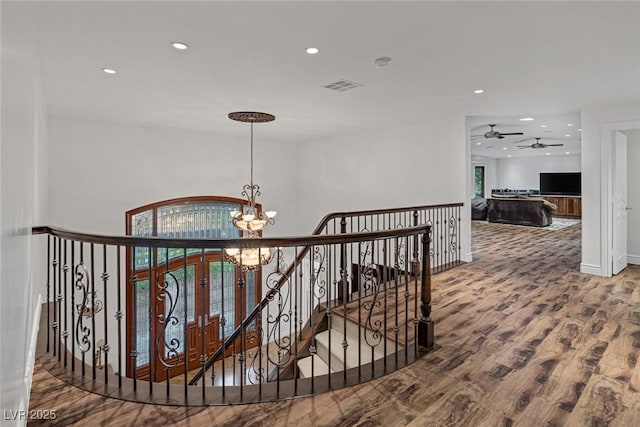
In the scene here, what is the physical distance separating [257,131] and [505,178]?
43.3 feet

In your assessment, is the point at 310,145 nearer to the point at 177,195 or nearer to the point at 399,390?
the point at 177,195

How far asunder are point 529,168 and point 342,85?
1469 cm

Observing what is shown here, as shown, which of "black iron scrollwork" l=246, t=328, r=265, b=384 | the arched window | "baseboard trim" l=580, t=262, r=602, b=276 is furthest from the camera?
the arched window

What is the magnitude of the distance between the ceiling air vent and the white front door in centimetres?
390

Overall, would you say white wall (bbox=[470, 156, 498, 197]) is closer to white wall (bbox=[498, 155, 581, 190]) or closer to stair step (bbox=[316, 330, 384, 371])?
white wall (bbox=[498, 155, 581, 190])

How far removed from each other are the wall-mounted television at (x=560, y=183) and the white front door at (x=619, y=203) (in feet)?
32.2

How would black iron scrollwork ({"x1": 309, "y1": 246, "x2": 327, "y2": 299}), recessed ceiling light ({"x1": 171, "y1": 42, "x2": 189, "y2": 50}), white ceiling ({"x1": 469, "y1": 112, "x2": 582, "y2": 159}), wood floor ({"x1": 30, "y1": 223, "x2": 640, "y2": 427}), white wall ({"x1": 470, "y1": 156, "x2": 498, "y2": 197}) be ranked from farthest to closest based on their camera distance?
1. white wall ({"x1": 470, "y1": 156, "x2": 498, "y2": 197})
2. white ceiling ({"x1": 469, "y1": 112, "x2": 582, "y2": 159})
3. recessed ceiling light ({"x1": 171, "y1": 42, "x2": 189, "y2": 50})
4. black iron scrollwork ({"x1": 309, "y1": 246, "x2": 327, "y2": 299})
5. wood floor ({"x1": 30, "y1": 223, "x2": 640, "y2": 427})

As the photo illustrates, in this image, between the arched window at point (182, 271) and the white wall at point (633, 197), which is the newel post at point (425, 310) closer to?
the arched window at point (182, 271)

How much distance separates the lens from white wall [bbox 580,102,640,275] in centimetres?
517

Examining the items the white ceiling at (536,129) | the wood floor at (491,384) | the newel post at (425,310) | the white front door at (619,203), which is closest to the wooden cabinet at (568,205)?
the white ceiling at (536,129)

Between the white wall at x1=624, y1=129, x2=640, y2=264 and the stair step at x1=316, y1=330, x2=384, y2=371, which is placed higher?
the white wall at x1=624, y1=129, x2=640, y2=264

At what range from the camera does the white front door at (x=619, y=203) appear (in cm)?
520

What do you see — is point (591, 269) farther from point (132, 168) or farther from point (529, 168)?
point (529, 168)

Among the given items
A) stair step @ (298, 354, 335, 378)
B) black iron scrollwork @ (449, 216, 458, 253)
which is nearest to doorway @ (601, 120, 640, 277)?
black iron scrollwork @ (449, 216, 458, 253)
